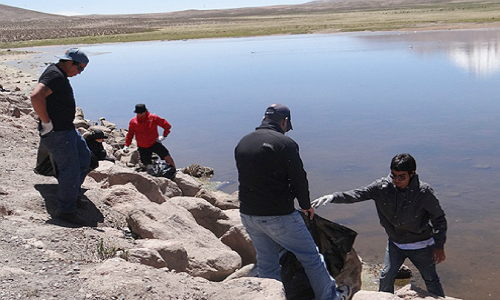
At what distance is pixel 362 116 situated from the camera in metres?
16.9

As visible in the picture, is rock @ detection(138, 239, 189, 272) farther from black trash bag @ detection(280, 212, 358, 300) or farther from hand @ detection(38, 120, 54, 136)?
hand @ detection(38, 120, 54, 136)

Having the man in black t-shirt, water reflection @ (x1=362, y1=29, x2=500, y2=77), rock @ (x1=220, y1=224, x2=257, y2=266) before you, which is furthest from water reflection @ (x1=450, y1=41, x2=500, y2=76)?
the man in black t-shirt

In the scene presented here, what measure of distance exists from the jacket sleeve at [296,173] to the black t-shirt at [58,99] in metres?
2.59

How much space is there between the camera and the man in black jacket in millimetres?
4836

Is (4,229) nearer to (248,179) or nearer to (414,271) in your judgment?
Result: (248,179)

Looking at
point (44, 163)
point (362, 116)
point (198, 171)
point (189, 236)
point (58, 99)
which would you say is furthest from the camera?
point (362, 116)

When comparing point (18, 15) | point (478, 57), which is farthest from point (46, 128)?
point (18, 15)

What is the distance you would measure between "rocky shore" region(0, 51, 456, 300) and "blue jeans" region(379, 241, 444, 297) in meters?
0.15

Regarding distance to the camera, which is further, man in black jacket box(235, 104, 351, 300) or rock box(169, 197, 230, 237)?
rock box(169, 197, 230, 237)

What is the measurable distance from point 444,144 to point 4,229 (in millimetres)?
9929

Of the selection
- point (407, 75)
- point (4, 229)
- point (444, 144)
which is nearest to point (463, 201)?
point (444, 144)

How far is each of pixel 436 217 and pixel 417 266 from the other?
509mm

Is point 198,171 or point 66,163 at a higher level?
point 66,163

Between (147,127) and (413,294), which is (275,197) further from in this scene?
(147,127)
